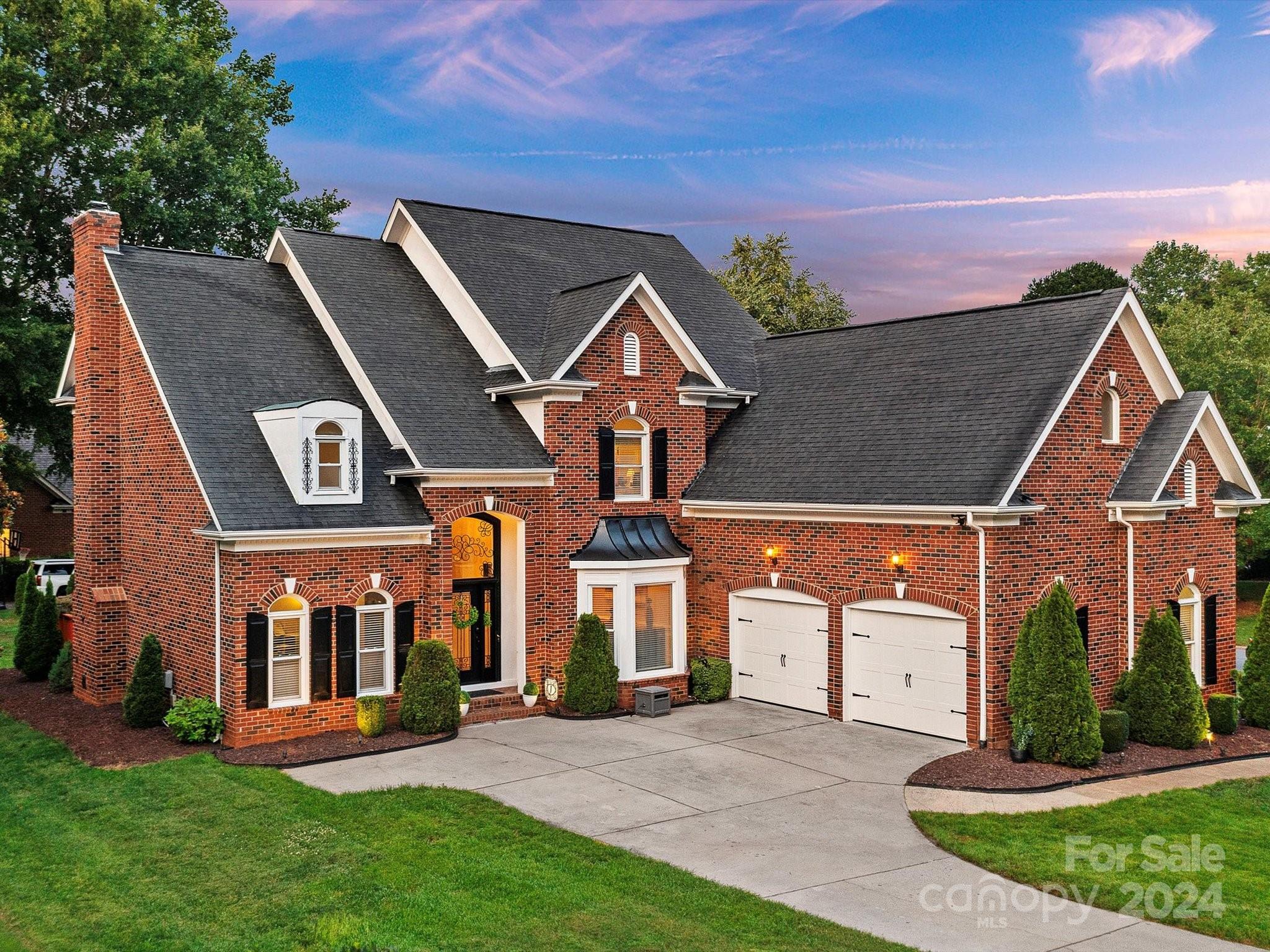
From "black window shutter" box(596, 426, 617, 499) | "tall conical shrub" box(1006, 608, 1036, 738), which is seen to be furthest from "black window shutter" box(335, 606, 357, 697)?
"tall conical shrub" box(1006, 608, 1036, 738)

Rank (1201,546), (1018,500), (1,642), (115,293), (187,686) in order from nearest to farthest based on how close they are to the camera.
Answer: (1018,500) → (187,686) → (1201,546) → (115,293) → (1,642)

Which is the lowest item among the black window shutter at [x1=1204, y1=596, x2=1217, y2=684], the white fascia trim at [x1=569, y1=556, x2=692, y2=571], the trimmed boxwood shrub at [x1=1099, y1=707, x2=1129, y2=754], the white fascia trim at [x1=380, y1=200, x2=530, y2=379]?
the trimmed boxwood shrub at [x1=1099, y1=707, x2=1129, y2=754]

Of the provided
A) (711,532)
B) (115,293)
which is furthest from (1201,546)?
(115,293)

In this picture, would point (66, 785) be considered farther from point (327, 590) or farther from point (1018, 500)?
point (1018, 500)

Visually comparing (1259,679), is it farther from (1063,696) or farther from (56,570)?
(56,570)

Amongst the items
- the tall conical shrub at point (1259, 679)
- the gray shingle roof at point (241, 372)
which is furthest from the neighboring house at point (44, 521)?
the tall conical shrub at point (1259, 679)

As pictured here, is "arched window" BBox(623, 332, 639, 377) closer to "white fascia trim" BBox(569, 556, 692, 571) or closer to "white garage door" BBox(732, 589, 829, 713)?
"white fascia trim" BBox(569, 556, 692, 571)

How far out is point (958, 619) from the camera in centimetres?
1756

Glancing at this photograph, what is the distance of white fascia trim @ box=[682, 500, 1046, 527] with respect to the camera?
17.0 metres

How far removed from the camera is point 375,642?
61.9ft

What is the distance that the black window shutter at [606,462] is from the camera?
70.8 feet

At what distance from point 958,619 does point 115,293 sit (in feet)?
58.1

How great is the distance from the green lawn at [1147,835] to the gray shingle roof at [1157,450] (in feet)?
17.3

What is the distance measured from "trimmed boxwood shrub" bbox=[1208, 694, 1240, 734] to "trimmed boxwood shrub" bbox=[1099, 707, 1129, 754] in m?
2.76
